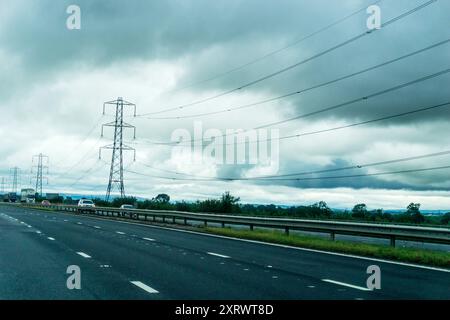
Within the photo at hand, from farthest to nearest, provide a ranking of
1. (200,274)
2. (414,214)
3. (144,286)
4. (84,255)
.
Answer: (414,214)
(84,255)
(200,274)
(144,286)

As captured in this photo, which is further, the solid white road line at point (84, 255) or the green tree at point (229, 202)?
the green tree at point (229, 202)

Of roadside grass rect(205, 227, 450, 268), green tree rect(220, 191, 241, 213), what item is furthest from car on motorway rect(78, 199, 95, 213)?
roadside grass rect(205, 227, 450, 268)

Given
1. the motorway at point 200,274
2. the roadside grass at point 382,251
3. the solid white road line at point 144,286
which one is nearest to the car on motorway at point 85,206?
the roadside grass at point 382,251

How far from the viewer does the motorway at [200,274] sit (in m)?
10.7

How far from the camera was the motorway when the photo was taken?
1070 centimetres

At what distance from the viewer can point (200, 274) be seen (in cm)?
1347

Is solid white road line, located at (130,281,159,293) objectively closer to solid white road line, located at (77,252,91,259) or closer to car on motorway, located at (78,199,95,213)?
solid white road line, located at (77,252,91,259)

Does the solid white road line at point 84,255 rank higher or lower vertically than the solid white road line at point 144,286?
higher

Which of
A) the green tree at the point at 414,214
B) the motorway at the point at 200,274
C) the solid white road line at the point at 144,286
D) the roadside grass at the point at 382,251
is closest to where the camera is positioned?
the motorway at the point at 200,274

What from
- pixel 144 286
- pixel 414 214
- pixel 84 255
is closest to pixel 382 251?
pixel 84 255

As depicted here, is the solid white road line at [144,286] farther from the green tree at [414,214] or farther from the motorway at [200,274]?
the green tree at [414,214]

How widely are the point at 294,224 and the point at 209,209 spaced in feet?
129

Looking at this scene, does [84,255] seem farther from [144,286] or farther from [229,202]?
[229,202]
